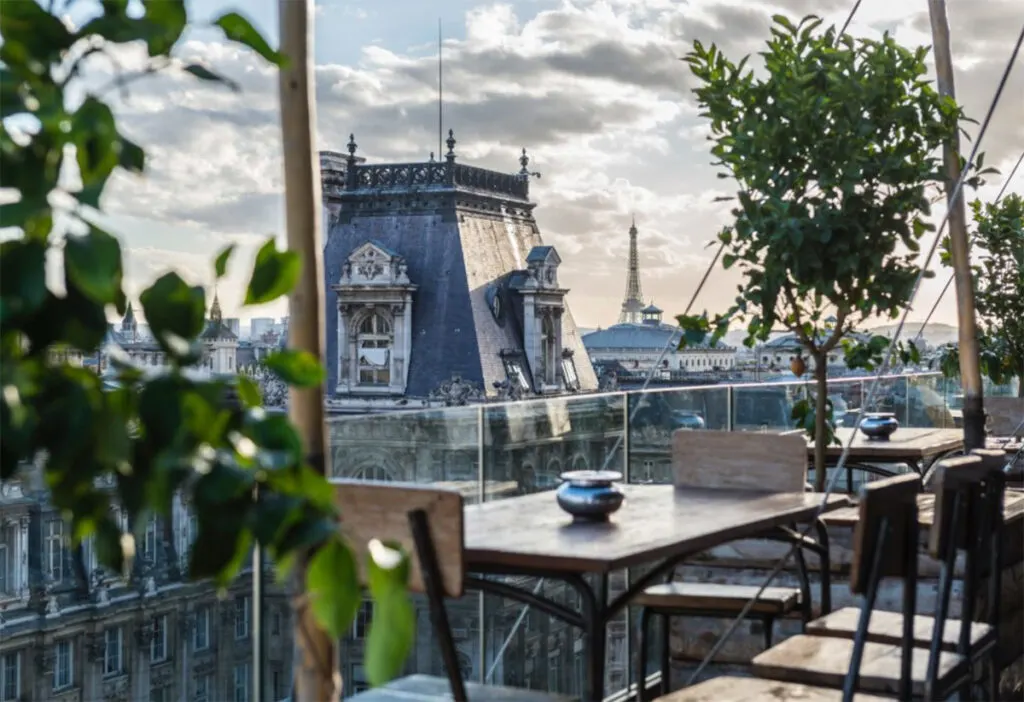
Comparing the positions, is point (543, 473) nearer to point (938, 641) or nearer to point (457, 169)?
point (938, 641)

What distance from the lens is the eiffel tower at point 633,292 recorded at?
90.1m

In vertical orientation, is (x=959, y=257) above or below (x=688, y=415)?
above

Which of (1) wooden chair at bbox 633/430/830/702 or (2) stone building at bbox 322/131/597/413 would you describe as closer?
(1) wooden chair at bbox 633/430/830/702

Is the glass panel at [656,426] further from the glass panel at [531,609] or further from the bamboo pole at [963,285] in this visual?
the bamboo pole at [963,285]

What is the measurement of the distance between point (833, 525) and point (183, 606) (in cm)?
155

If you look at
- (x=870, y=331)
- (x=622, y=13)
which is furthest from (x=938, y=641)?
(x=622, y=13)

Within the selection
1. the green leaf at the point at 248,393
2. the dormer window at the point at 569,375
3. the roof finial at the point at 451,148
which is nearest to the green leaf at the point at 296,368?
the green leaf at the point at 248,393

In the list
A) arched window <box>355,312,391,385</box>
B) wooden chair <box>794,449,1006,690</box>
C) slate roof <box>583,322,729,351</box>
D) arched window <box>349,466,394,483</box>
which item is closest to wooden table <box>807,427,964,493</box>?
arched window <box>349,466,394,483</box>

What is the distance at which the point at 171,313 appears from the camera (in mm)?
905

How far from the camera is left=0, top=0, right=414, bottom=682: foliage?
863 mm

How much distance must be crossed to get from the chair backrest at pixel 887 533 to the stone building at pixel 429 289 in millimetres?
49601

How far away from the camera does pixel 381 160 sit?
55.3 m

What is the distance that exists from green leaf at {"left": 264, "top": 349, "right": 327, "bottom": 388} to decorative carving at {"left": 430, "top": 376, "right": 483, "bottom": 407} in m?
50.5

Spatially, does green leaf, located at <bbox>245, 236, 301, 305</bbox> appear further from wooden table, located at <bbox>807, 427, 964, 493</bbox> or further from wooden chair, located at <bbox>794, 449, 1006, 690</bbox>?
wooden table, located at <bbox>807, 427, 964, 493</bbox>
